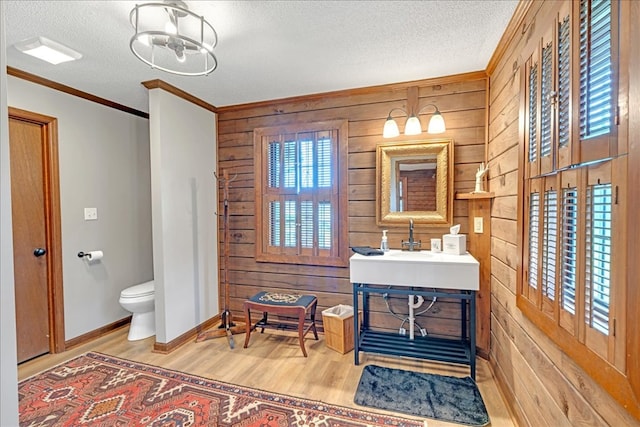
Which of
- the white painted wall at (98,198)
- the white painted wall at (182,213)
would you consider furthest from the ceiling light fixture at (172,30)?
the white painted wall at (98,198)

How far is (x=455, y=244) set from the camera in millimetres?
2439

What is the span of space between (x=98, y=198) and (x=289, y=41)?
7.79ft

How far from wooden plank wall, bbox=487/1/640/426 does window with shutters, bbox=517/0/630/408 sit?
0.35ft

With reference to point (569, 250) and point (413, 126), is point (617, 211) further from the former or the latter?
point (413, 126)

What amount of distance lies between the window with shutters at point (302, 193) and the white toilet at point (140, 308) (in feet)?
3.55

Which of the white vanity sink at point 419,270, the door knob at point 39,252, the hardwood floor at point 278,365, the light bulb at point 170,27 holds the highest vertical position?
the light bulb at point 170,27

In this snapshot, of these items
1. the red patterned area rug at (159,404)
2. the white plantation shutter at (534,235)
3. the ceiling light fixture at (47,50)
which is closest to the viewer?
the white plantation shutter at (534,235)

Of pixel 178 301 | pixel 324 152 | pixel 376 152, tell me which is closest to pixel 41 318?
pixel 178 301

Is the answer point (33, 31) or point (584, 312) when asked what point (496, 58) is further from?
point (33, 31)

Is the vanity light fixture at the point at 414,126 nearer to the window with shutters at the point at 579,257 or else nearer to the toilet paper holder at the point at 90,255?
the window with shutters at the point at 579,257

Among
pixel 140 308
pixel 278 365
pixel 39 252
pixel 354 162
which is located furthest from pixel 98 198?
pixel 354 162

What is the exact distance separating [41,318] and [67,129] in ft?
5.31

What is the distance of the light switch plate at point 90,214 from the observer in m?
2.86

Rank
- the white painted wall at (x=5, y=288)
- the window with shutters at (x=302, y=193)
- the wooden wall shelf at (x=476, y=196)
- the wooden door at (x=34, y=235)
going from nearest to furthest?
the white painted wall at (x=5, y=288) → the wooden wall shelf at (x=476, y=196) → the wooden door at (x=34, y=235) → the window with shutters at (x=302, y=193)
